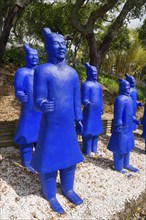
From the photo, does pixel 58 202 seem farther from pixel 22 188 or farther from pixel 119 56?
pixel 119 56

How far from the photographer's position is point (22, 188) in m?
4.01

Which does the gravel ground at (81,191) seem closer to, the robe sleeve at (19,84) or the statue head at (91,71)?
the robe sleeve at (19,84)

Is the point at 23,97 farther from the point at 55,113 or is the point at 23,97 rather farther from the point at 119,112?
the point at 119,112

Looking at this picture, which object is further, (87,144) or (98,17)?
(98,17)

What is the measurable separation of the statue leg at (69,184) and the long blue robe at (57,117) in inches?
8.5

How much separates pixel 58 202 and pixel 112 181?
1.26 meters

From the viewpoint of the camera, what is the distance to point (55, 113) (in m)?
3.28

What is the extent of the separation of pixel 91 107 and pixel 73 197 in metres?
1.94

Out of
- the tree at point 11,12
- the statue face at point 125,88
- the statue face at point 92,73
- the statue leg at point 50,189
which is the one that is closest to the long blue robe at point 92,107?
the statue face at point 92,73

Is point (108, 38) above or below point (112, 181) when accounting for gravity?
above

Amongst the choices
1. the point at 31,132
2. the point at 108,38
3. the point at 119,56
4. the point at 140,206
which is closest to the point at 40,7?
the point at 108,38

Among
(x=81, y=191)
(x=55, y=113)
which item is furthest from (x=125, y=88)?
(x=81, y=191)

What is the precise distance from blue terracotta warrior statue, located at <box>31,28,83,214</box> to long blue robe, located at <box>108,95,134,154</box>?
3.42 feet

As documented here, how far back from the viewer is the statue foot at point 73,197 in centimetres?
381
